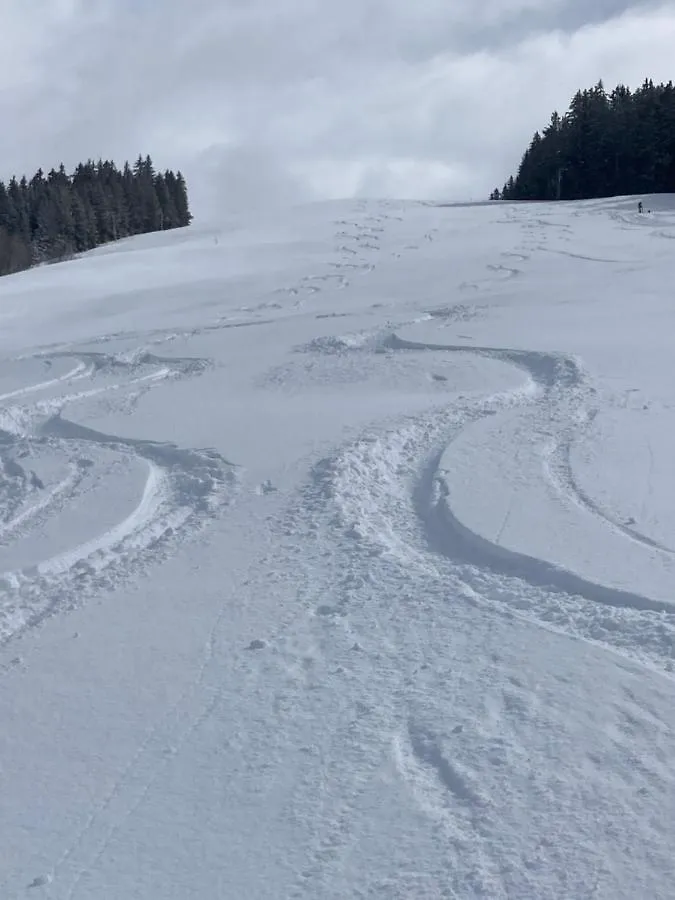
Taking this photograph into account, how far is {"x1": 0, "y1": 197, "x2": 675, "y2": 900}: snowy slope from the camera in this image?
12.0 feet

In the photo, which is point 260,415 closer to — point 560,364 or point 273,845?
point 560,364

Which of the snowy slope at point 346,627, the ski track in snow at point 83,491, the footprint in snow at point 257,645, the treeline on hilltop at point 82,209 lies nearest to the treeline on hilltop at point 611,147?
the treeline on hilltop at point 82,209

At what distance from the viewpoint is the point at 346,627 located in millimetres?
5395

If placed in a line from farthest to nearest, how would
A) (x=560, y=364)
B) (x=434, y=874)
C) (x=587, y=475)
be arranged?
(x=560, y=364) < (x=587, y=475) < (x=434, y=874)

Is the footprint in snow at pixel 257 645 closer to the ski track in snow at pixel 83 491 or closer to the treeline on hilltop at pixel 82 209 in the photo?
the ski track in snow at pixel 83 491

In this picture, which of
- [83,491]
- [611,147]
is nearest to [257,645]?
[83,491]

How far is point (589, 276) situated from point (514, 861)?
18.2 meters

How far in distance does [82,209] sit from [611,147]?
35.8 metres

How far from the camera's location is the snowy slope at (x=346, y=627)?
3646 millimetres

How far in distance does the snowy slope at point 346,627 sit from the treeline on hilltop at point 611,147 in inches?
1797

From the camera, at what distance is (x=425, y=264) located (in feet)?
79.4

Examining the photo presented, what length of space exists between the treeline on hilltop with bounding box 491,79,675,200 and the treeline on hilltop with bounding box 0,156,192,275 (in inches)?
1230

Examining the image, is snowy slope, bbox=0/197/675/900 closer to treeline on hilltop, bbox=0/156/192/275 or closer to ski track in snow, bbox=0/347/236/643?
ski track in snow, bbox=0/347/236/643

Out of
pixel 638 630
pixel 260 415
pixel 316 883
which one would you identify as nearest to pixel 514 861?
pixel 316 883
